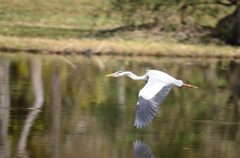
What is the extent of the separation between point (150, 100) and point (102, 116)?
7.73ft

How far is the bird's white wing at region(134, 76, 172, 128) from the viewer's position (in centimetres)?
771

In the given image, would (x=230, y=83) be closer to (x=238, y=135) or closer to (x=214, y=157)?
(x=238, y=135)

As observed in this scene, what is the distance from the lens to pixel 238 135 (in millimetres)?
9281

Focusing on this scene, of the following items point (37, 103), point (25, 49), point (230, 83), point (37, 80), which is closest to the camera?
point (37, 103)

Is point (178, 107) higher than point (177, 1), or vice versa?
point (177, 1)

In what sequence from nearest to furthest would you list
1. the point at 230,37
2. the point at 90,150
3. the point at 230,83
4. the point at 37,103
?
the point at 90,150 → the point at 37,103 → the point at 230,83 → the point at 230,37

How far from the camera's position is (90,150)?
7598 millimetres

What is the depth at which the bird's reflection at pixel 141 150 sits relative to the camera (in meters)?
7.44

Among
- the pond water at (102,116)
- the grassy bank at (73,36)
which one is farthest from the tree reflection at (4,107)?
the grassy bank at (73,36)

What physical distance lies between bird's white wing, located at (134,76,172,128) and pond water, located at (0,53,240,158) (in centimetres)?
48

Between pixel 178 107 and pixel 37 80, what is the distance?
5.44m

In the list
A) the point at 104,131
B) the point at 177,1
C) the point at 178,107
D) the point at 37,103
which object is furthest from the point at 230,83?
the point at 177,1

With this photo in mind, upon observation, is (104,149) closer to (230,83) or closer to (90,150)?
(90,150)

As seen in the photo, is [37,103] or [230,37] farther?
[230,37]
